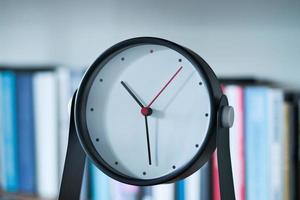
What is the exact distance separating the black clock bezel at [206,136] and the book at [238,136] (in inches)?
9.2

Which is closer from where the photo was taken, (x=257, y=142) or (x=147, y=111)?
(x=147, y=111)

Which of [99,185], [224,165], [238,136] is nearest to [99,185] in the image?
[99,185]

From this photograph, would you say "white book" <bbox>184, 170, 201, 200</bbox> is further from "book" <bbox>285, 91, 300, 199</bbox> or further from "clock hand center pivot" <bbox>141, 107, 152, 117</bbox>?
"clock hand center pivot" <bbox>141, 107, 152, 117</bbox>

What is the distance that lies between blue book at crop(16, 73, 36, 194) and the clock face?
1.26 ft

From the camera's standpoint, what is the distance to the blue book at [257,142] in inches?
31.2

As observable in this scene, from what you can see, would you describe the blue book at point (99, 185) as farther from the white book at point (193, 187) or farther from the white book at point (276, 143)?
the white book at point (276, 143)

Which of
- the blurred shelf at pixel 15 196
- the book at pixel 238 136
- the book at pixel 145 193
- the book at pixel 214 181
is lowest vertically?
the blurred shelf at pixel 15 196

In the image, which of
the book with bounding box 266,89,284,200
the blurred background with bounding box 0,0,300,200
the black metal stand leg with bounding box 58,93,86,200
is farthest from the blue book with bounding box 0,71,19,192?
the book with bounding box 266,89,284,200

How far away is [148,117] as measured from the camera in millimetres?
591

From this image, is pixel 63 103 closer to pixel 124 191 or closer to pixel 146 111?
pixel 124 191

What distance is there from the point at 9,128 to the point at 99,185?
23cm

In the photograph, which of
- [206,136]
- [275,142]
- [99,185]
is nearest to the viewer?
[206,136]

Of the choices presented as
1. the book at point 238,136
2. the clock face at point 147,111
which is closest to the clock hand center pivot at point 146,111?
the clock face at point 147,111

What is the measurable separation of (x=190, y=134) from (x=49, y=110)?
45cm
